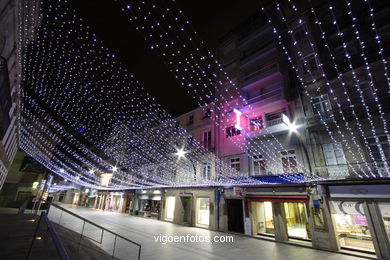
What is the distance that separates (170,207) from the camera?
1764 centimetres

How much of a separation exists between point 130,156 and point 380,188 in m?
24.1

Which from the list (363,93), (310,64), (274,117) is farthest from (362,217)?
(310,64)

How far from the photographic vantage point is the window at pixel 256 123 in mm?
13119

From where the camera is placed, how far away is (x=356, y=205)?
8.67 metres

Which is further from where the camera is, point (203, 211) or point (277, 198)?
point (203, 211)

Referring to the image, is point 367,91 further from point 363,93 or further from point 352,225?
point 352,225

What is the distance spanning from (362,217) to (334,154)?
10.2 feet

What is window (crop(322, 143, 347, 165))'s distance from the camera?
978 cm

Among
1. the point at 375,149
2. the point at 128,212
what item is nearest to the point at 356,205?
the point at 375,149

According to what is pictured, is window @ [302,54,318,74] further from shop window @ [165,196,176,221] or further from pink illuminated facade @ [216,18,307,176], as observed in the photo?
shop window @ [165,196,176,221]

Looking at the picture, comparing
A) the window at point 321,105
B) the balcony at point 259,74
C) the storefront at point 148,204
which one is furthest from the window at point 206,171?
the window at point 321,105

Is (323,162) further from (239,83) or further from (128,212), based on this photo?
(128,212)

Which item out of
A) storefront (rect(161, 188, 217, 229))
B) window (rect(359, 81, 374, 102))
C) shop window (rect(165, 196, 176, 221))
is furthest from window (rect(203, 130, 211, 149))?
window (rect(359, 81, 374, 102))

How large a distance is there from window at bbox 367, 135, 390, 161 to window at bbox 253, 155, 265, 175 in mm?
5501
